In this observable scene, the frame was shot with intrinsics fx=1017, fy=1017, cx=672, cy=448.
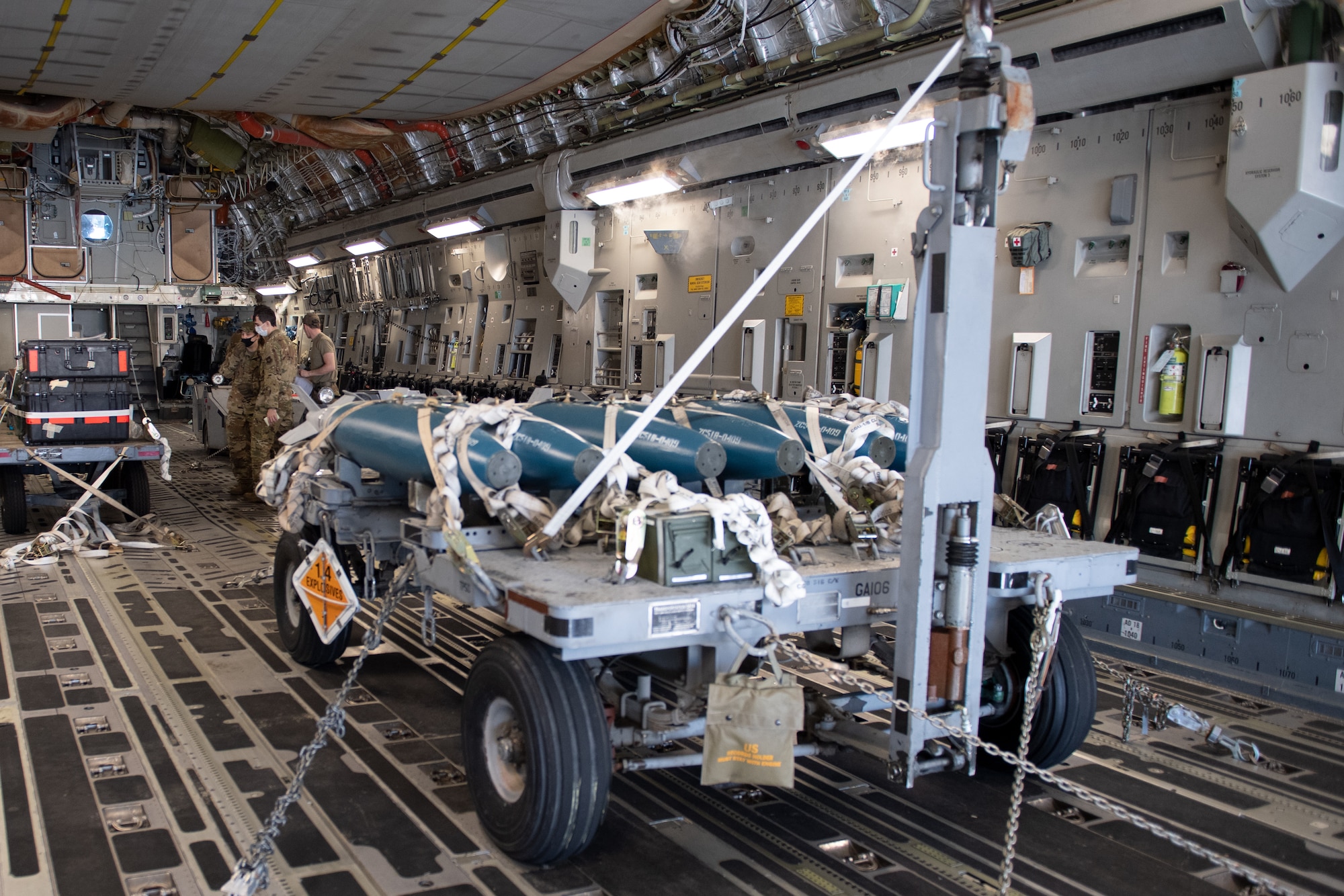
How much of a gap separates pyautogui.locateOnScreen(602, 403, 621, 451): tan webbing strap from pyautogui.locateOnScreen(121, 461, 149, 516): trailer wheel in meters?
6.55

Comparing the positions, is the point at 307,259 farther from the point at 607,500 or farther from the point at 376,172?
the point at 607,500

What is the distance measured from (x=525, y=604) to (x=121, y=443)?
738cm

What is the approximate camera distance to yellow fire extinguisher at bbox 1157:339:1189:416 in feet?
20.7

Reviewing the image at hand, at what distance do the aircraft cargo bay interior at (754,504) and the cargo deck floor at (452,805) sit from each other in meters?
0.03

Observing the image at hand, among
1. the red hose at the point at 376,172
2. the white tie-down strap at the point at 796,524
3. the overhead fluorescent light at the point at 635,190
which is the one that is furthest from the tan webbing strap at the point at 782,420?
the red hose at the point at 376,172

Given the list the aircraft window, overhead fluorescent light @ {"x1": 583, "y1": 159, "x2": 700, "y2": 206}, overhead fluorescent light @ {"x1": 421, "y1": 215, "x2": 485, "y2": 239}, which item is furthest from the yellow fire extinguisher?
the aircraft window

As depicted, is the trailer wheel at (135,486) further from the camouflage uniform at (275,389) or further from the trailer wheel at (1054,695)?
the trailer wheel at (1054,695)

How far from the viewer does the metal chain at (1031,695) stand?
297 centimetres

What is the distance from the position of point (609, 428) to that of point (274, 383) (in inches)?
287

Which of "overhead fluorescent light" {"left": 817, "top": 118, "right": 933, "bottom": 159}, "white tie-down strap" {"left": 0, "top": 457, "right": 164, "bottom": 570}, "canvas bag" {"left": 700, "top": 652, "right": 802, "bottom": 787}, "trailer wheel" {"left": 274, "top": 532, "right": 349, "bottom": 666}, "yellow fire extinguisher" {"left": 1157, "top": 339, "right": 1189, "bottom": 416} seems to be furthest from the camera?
"white tie-down strap" {"left": 0, "top": 457, "right": 164, "bottom": 570}

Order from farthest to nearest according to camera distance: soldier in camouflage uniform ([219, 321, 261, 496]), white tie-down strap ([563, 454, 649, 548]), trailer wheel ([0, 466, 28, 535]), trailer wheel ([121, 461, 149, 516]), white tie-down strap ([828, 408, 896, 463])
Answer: soldier in camouflage uniform ([219, 321, 261, 496]), trailer wheel ([121, 461, 149, 516]), trailer wheel ([0, 466, 28, 535]), white tie-down strap ([828, 408, 896, 463]), white tie-down strap ([563, 454, 649, 548])

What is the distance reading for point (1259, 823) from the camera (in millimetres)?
3971

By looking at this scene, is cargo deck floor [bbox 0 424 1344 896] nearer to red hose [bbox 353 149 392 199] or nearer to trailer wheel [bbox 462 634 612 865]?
trailer wheel [bbox 462 634 612 865]

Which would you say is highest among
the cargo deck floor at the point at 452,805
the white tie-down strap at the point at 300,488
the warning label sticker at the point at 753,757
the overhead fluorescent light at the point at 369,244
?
the overhead fluorescent light at the point at 369,244
